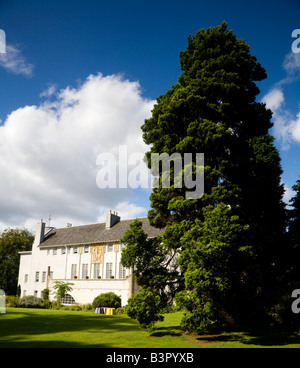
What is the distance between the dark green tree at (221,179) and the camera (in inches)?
559

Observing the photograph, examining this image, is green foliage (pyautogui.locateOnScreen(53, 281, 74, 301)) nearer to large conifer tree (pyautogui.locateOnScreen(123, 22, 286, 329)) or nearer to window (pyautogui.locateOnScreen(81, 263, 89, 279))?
window (pyautogui.locateOnScreen(81, 263, 89, 279))

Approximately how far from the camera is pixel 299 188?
24688 mm

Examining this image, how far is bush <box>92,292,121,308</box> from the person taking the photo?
1339 inches

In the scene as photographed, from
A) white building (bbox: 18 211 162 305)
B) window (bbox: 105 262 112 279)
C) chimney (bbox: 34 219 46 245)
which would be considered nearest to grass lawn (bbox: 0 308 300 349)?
white building (bbox: 18 211 162 305)

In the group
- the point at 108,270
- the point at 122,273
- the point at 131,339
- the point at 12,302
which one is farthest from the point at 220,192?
the point at 12,302

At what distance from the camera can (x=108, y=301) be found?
112 feet

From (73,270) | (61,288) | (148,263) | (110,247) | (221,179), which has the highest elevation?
(221,179)

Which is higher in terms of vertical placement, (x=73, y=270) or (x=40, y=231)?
(x=40, y=231)

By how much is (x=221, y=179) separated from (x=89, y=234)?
109 feet

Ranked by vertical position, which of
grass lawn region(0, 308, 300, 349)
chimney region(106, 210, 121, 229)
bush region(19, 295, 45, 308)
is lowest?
bush region(19, 295, 45, 308)

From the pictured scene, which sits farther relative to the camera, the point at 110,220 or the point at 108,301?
the point at 110,220

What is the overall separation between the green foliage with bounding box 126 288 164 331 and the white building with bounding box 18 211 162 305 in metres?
22.0

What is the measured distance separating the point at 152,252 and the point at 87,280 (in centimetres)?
2751

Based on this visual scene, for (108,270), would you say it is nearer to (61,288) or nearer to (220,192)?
(61,288)
